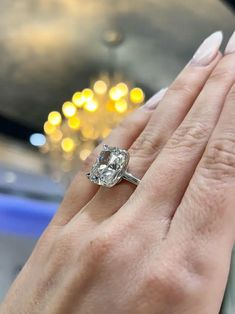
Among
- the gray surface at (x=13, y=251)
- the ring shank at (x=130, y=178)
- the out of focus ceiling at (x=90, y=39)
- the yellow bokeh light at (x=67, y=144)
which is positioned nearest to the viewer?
the ring shank at (x=130, y=178)

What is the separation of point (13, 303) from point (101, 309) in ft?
0.48

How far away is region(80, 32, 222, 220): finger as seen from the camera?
1.75 ft

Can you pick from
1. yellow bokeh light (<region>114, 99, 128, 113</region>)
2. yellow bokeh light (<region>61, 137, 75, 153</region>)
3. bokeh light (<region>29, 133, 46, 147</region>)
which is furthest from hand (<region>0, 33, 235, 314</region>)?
bokeh light (<region>29, 133, 46, 147</region>)

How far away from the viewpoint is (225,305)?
1.52 ft

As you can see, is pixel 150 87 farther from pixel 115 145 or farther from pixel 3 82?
pixel 115 145

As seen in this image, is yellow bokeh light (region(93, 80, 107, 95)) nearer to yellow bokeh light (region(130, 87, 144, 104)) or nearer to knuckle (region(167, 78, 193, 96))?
yellow bokeh light (region(130, 87, 144, 104))

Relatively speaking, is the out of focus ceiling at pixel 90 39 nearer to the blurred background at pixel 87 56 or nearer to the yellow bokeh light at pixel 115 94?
the blurred background at pixel 87 56

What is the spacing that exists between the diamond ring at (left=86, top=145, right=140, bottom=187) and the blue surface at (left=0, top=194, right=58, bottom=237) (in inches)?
156

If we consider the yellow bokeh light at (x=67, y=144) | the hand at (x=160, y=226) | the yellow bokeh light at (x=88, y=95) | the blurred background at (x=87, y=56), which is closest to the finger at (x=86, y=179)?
the hand at (x=160, y=226)

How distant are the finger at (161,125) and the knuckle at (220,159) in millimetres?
87

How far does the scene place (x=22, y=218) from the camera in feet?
14.8

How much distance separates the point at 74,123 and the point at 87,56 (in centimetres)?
55

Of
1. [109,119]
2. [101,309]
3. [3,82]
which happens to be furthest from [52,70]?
[101,309]

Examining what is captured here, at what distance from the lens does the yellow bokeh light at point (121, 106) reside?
2.89 meters
